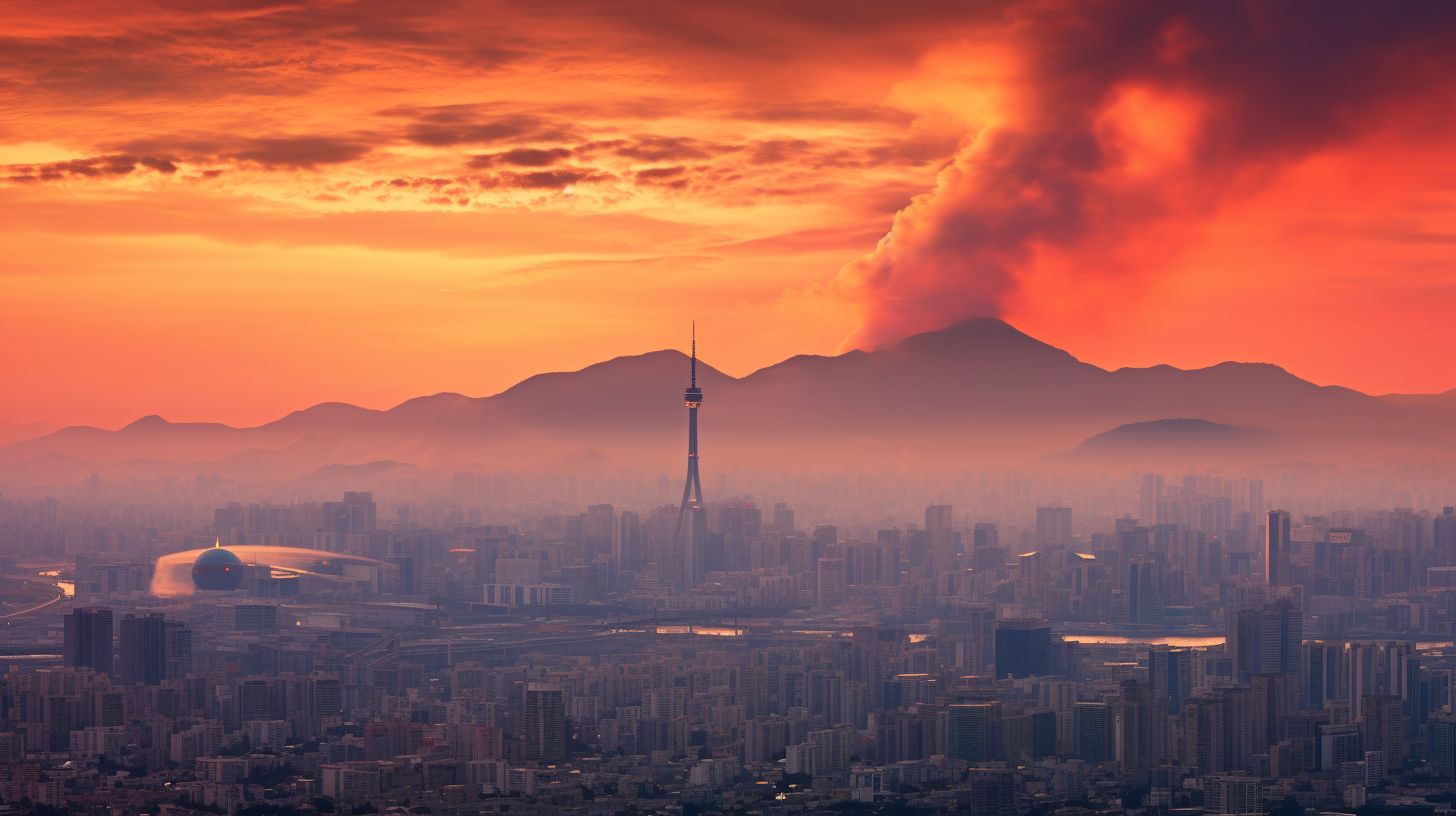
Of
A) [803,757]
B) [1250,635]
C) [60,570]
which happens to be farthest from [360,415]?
[803,757]

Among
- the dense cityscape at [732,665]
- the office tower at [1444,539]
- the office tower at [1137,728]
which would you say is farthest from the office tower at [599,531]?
the office tower at [1137,728]

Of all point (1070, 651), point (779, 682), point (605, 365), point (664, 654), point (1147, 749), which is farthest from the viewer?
point (605, 365)

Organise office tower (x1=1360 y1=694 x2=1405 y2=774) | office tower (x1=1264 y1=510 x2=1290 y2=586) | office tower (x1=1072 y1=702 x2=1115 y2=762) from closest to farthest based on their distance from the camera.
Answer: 1. office tower (x1=1072 y1=702 x2=1115 y2=762)
2. office tower (x1=1360 y1=694 x2=1405 y2=774)
3. office tower (x1=1264 y1=510 x2=1290 y2=586)

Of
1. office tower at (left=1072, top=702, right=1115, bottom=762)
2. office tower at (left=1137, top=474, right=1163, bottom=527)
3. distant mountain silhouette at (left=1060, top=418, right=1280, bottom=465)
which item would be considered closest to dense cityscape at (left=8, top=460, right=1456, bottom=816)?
office tower at (left=1072, top=702, right=1115, bottom=762)

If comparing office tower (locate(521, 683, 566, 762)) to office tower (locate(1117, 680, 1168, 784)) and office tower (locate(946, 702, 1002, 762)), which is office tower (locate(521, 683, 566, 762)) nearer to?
office tower (locate(946, 702, 1002, 762))

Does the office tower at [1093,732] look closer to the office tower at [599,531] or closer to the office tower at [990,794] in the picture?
the office tower at [990,794]

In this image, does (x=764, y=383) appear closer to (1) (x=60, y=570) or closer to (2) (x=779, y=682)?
(1) (x=60, y=570)

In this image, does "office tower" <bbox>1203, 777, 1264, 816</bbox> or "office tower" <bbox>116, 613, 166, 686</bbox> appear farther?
"office tower" <bbox>116, 613, 166, 686</bbox>
